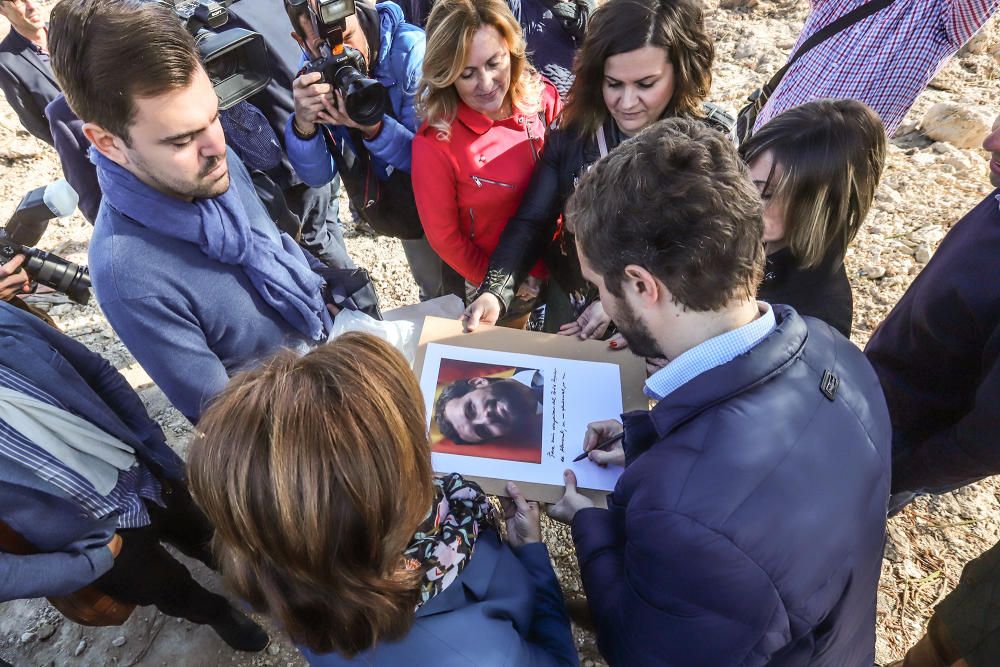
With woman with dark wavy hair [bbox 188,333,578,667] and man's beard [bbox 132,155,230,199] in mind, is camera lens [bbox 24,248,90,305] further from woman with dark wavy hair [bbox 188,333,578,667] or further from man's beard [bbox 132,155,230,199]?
woman with dark wavy hair [bbox 188,333,578,667]

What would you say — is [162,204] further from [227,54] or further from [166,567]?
[166,567]

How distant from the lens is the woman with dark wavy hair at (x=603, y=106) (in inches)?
78.0

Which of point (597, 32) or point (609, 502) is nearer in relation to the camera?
point (609, 502)

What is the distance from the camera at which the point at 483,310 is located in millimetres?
2068

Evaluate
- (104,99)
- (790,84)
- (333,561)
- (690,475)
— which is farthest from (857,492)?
(790,84)

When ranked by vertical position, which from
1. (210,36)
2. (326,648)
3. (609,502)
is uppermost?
(210,36)

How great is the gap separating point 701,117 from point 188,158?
5.90 feet

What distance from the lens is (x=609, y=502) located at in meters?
1.50

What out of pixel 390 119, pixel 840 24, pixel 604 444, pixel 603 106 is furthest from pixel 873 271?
pixel 390 119

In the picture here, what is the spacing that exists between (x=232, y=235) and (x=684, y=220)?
1271 mm

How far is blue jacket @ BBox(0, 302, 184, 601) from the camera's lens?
1.38 metres

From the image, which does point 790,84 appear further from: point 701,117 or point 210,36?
point 210,36

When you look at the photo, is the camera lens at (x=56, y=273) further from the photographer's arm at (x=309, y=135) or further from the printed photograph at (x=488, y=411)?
the printed photograph at (x=488, y=411)

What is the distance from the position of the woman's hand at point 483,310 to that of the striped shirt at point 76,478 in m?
1.14
